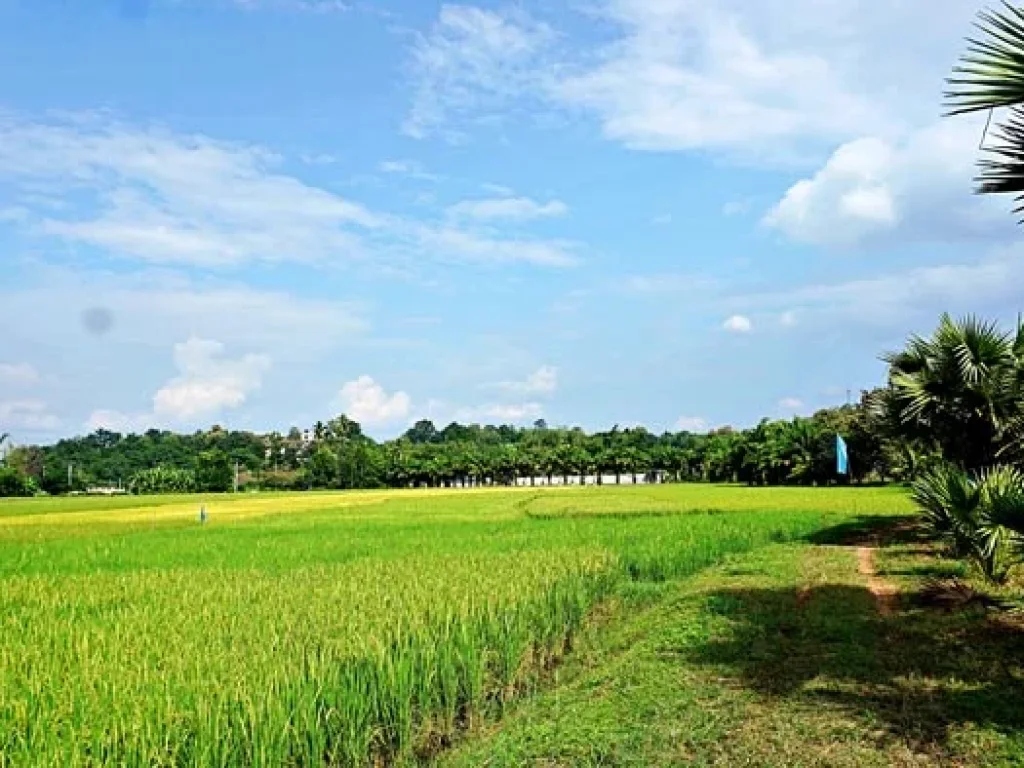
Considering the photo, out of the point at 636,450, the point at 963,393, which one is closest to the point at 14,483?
the point at 636,450

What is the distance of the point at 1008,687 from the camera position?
269 inches

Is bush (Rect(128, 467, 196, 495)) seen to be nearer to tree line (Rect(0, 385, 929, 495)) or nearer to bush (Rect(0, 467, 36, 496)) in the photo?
tree line (Rect(0, 385, 929, 495))

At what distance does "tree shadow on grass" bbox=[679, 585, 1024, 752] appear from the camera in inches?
250

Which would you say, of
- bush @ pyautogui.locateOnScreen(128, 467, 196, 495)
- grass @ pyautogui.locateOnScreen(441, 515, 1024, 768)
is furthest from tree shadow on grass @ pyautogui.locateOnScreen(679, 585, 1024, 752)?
bush @ pyautogui.locateOnScreen(128, 467, 196, 495)

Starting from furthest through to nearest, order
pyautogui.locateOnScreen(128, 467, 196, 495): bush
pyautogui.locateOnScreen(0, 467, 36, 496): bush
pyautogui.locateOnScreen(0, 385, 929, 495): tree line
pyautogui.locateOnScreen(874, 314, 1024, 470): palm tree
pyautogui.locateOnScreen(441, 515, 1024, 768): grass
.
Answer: pyautogui.locateOnScreen(128, 467, 196, 495): bush
pyautogui.locateOnScreen(0, 467, 36, 496): bush
pyautogui.locateOnScreen(0, 385, 929, 495): tree line
pyautogui.locateOnScreen(874, 314, 1024, 470): palm tree
pyautogui.locateOnScreen(441, 515, 1024, 768): grass

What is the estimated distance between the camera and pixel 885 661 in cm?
775

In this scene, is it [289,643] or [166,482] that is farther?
[166,482]

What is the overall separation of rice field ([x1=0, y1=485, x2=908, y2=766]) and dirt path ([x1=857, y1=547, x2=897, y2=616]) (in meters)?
2.74

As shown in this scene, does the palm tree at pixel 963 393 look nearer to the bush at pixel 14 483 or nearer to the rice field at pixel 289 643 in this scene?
the rice field at pixel 289 643

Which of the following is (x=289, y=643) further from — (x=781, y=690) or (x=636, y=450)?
(x=636, y=450)

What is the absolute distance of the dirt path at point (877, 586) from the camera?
406 inches

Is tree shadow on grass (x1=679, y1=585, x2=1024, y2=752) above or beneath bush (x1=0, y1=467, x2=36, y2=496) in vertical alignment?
beneath

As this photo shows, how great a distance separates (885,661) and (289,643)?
502 cm

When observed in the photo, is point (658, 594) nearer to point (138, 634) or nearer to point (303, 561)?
point (303, 561)
